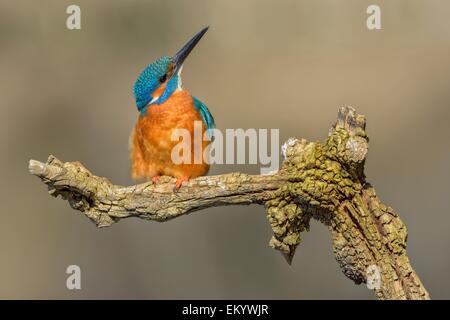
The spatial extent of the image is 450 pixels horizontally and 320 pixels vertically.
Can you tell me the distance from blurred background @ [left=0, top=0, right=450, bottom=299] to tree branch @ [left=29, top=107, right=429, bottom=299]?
8.79ft

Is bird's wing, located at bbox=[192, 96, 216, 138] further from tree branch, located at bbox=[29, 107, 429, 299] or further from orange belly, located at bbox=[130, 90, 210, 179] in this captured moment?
tree branch, located at bbox=[29, 107, 429, 299]

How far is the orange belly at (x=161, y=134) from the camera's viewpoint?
4371 millimetres

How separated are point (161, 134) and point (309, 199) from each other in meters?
1.29

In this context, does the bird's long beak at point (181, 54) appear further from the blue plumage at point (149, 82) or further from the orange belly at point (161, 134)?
the orange belly at point (161, 134)

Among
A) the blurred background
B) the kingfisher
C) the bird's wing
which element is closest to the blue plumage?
the kingfisher

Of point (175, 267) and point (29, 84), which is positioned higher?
point (29, 84)

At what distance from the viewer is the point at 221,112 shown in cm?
699

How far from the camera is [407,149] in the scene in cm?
706

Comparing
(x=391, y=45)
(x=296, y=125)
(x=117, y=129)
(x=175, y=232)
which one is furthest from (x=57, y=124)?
(x=391, y=45)

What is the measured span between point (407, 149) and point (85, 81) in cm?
288

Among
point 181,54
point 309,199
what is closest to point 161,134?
point 181,54

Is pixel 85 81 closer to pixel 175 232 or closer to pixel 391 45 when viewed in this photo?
pixel 175 232

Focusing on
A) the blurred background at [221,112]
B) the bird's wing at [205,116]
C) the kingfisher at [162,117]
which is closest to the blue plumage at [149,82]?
the kingfisher at [162,117]

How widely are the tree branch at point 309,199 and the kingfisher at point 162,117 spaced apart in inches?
33.4
